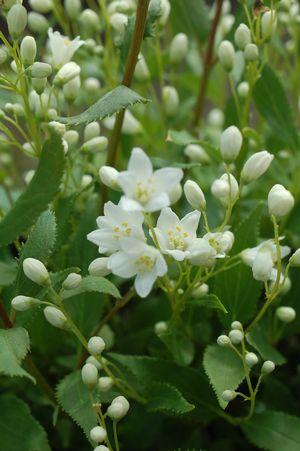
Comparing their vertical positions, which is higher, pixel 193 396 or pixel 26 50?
pixel 26 50

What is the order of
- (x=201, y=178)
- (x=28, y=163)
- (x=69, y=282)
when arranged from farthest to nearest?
(x=28, y=163) < (x=201, y=178) < (x=69, y=282)

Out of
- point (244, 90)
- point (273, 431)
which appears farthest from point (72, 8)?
point (273, 431)

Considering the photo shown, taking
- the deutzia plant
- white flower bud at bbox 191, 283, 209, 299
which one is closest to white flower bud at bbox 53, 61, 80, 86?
the deutzia plant

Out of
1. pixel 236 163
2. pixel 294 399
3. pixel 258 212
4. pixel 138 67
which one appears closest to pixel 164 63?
pixel 138 67

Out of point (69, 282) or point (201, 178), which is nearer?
point (69, 282)

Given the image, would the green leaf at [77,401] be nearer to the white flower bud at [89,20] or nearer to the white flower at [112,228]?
the white flower at [112,228]

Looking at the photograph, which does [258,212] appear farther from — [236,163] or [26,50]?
[26,50]

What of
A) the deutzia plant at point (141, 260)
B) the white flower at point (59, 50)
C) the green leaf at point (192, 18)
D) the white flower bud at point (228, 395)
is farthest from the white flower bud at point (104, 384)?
the green leaf at point (192, 18)

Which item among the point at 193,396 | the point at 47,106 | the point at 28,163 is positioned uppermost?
the point at 47,106

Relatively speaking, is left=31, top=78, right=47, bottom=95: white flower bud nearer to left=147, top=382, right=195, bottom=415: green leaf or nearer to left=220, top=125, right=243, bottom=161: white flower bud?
left=220, top=125, right=243, bottom=161: white flower bud
